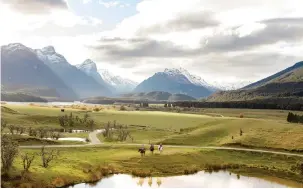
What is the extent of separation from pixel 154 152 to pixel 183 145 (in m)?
20.3

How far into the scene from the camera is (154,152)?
85562 mm

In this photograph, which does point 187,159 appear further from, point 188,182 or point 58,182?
point 58,182

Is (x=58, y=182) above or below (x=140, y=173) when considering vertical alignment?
above

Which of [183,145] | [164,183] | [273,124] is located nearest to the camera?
[164,183]

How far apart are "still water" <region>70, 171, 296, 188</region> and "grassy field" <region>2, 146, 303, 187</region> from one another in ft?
8.66

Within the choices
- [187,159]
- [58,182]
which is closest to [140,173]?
[187,159]

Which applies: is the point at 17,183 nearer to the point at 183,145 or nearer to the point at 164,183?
the point at 164,183

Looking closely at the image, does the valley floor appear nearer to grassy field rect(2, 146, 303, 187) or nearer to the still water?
grassy field rect(2, 146, 303, 187)

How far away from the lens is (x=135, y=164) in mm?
75625

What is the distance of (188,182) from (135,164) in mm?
12907

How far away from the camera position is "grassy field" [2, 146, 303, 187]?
5756cm

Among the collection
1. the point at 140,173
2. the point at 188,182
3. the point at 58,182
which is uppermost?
the point at 58,182

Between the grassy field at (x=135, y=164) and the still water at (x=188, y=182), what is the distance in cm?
264

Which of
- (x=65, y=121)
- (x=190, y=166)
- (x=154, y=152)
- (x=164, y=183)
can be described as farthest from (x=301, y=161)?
(x=65, y=121)
